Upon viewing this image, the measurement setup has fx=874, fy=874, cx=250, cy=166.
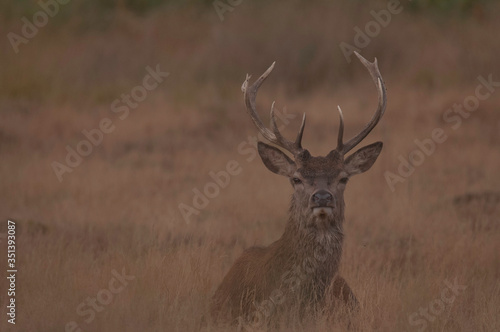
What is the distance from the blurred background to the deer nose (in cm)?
87

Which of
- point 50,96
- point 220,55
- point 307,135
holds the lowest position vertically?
point 307,135

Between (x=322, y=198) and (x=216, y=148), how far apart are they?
8.72 metres

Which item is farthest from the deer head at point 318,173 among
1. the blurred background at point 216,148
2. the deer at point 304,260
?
the blurred background at point 216,148

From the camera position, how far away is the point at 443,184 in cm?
1177

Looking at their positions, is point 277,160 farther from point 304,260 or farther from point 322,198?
point 304,260

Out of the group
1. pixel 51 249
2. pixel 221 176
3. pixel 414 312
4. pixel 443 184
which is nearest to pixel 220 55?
pixel 221 176

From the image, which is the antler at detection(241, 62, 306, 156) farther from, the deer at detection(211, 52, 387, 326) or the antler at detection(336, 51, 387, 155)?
the antler at detection(336, 51, 387, 155)

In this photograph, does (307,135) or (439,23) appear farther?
(439,23)

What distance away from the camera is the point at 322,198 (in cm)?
573

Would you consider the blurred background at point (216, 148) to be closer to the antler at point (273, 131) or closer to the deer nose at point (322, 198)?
the deer nose at point (322, 198)

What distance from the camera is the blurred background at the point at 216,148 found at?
6973 mm

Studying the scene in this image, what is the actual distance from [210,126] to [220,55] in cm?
426

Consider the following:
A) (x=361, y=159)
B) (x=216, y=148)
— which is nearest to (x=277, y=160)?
(x=361, y=159)

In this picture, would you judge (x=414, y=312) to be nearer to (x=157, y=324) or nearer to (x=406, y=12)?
(x=157, y=324)
